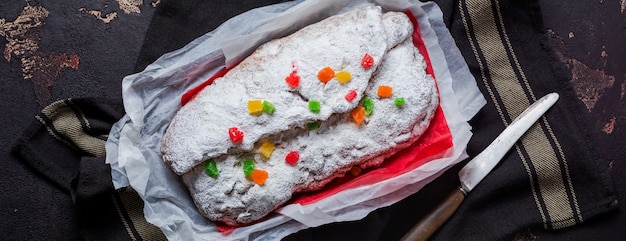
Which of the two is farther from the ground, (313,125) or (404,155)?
(313,125)

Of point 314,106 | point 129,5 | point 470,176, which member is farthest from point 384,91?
point 129,5

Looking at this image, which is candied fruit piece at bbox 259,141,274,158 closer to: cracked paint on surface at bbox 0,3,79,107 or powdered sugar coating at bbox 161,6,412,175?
powdered sugar coating at bbox 161,6,412,175

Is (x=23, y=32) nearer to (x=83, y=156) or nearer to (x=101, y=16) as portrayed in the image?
(x=101, y=16)

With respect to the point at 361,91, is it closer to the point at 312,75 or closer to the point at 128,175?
the point at 312,75

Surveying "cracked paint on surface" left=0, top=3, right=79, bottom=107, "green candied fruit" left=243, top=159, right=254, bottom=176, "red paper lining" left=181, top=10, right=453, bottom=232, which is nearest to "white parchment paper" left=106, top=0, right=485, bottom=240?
"red paper lining" left=181, top=10, right=453, bottom=232

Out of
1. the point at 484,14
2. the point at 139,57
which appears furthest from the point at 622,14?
the point at 139,57

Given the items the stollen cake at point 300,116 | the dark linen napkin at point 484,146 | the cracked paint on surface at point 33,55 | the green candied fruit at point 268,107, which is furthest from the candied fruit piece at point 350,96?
the cracked paint on surface at point 33,55

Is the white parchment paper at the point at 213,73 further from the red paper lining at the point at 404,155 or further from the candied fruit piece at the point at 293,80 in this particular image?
the candied fruit piece at the point at 293,80
